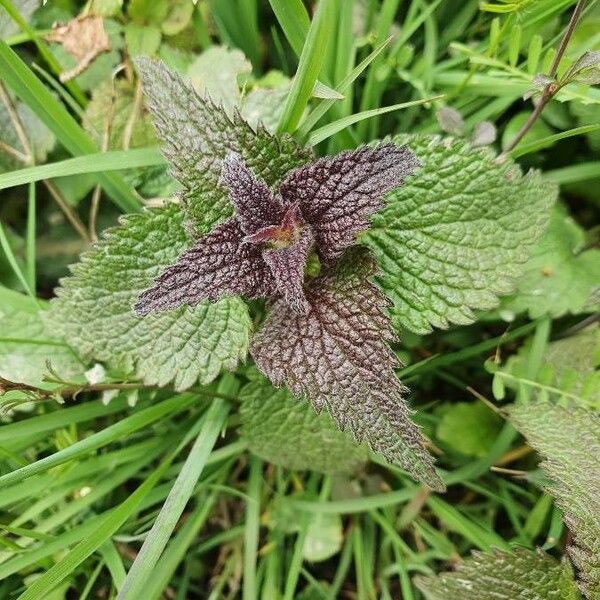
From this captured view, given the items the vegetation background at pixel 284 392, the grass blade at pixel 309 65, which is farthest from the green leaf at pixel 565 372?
the grass blade at pixel 309 65

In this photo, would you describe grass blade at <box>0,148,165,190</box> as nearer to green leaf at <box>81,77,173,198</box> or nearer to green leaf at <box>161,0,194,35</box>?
green leaf at <box>81,77,173,198</box>

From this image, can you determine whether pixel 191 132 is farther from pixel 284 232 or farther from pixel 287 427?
pixel 287 427

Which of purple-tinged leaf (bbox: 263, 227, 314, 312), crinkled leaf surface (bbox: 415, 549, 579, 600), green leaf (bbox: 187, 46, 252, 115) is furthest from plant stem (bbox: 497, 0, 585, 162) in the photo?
crinkled leaf surface (bbox: 415, 549, 579, 600)

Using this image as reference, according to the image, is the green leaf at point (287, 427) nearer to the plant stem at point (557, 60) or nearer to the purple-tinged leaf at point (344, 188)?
the purple-tinged leaf at point (344, 188)

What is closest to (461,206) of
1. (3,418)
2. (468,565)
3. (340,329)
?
(340,329)

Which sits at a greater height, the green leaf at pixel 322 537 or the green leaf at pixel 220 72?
the green leaf at pixel 220 72

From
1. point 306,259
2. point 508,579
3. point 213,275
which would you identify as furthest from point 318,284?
point 508,579
